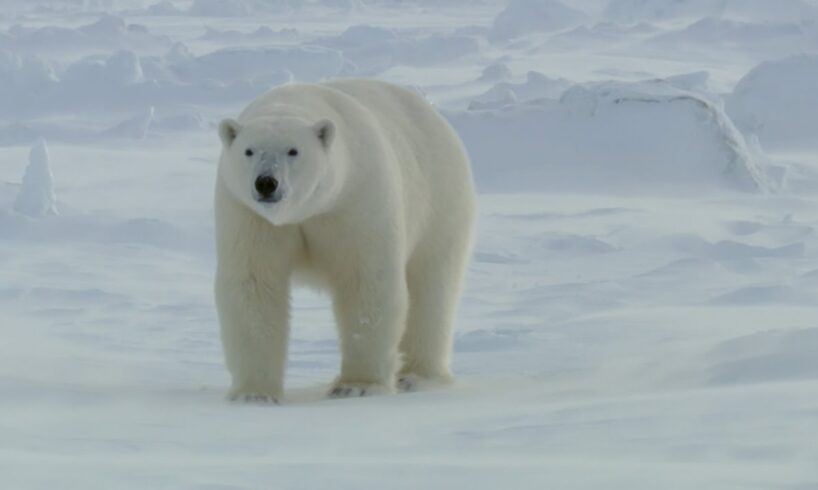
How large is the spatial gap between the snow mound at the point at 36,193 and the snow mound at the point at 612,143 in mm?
3568

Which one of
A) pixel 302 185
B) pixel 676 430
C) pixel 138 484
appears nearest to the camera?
pixel 138 484

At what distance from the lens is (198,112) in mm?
16266

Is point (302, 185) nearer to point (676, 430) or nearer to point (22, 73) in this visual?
point (676, 430)

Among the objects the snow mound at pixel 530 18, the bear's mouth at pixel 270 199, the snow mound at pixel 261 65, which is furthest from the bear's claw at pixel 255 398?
the snow mound at pixel 530 18

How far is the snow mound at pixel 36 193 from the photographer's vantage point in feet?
29.6

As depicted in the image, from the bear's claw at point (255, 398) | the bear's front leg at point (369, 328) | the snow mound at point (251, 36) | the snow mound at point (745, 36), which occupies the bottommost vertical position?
the bear's claw at point (255, 398)

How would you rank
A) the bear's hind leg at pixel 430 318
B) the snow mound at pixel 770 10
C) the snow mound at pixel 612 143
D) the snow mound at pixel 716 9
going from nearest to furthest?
the bear's hind leg at pixel 430 318, the snow mound at pixel 612 143, the snow mound at pixel 716 9, the snow mound at pixel 770 10

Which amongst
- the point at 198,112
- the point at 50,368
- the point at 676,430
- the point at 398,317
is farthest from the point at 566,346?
the point at 198,112

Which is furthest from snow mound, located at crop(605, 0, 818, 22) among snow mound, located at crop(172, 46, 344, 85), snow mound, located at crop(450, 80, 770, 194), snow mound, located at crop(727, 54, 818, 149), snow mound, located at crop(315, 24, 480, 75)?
snow mound, located at crop(450, 80, 770, 194)

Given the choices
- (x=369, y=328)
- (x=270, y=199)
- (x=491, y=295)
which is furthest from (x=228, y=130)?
(x=491, y=295)

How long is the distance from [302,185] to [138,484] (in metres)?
1.88

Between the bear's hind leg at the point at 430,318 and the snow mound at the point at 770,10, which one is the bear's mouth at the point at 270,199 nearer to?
the bear's hind leg at the point at 430,318

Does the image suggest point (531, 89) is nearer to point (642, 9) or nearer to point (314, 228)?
point (642, 9)

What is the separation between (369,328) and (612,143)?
26.4 feet
